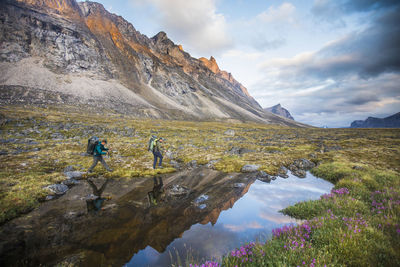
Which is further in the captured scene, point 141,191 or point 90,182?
point 90,182

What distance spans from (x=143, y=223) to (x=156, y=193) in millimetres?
3278

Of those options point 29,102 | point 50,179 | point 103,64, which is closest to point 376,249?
point 50,179

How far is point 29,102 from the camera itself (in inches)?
2719

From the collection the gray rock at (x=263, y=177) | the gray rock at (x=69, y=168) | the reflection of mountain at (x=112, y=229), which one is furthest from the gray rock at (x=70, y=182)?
the gray rock at (x=263, y=177)

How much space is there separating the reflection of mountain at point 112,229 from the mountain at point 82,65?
89128 millimetres

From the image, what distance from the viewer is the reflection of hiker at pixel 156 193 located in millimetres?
8974

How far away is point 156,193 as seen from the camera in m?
10.0

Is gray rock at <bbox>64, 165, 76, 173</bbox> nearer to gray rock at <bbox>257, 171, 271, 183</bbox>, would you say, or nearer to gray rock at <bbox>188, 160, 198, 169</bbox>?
A: gray rock at <bbox>188, 160, 198, 169</bbox>

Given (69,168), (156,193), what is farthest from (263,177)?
(69,168)

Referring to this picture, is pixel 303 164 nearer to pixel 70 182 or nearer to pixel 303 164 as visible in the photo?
pixel 303 164

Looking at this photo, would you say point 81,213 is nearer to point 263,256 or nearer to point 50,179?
point 50,179

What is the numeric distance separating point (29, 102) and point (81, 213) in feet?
298

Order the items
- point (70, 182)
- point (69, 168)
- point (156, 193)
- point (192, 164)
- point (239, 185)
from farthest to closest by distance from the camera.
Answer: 1. point (192, 164)
2. point (69, 168)
3. point (239, 185)
4. point (70, 182)
5. point (156, 193)

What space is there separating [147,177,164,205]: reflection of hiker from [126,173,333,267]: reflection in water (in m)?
3.06
